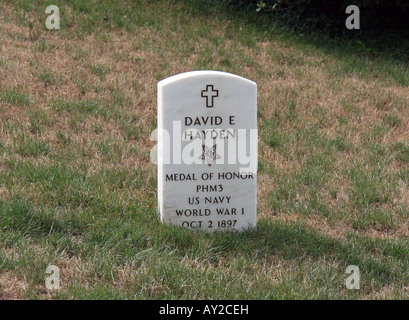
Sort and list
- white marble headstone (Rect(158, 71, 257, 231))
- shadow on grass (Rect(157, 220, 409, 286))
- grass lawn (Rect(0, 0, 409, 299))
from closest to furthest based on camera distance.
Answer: grass lawn (Rect(0, 0, 409, 299))
shadow on grass (Rect(157, 220, 409, 286))
white marble headstone (Rect(158, 71, 257, 231))

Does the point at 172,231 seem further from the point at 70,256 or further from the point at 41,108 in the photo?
the point at 41,108

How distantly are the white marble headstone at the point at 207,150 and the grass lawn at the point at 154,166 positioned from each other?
0.21m

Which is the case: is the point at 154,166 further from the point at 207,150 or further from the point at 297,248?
the point at 297,248

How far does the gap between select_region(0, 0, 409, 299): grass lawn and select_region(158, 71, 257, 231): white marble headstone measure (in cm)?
21

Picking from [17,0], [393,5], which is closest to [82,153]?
[17,0]

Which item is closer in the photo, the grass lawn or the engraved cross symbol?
the grass lawn

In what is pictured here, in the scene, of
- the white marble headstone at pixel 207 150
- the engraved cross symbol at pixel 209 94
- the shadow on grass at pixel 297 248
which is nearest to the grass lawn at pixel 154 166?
the shadow on grass at pixel 297 248

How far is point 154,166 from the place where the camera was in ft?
21.8

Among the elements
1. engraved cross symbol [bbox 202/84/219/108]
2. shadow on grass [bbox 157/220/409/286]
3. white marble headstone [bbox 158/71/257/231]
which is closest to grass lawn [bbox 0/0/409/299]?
shadow on grass [bbox 157/220/409/286]

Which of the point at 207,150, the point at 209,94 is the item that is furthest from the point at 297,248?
the point at 209,94

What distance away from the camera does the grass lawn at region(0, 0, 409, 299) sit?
15.1 ft

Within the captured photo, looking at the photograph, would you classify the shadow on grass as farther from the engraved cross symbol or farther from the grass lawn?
the engraved cross symbol

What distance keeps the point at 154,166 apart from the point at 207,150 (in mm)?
1397

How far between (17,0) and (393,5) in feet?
19.6
